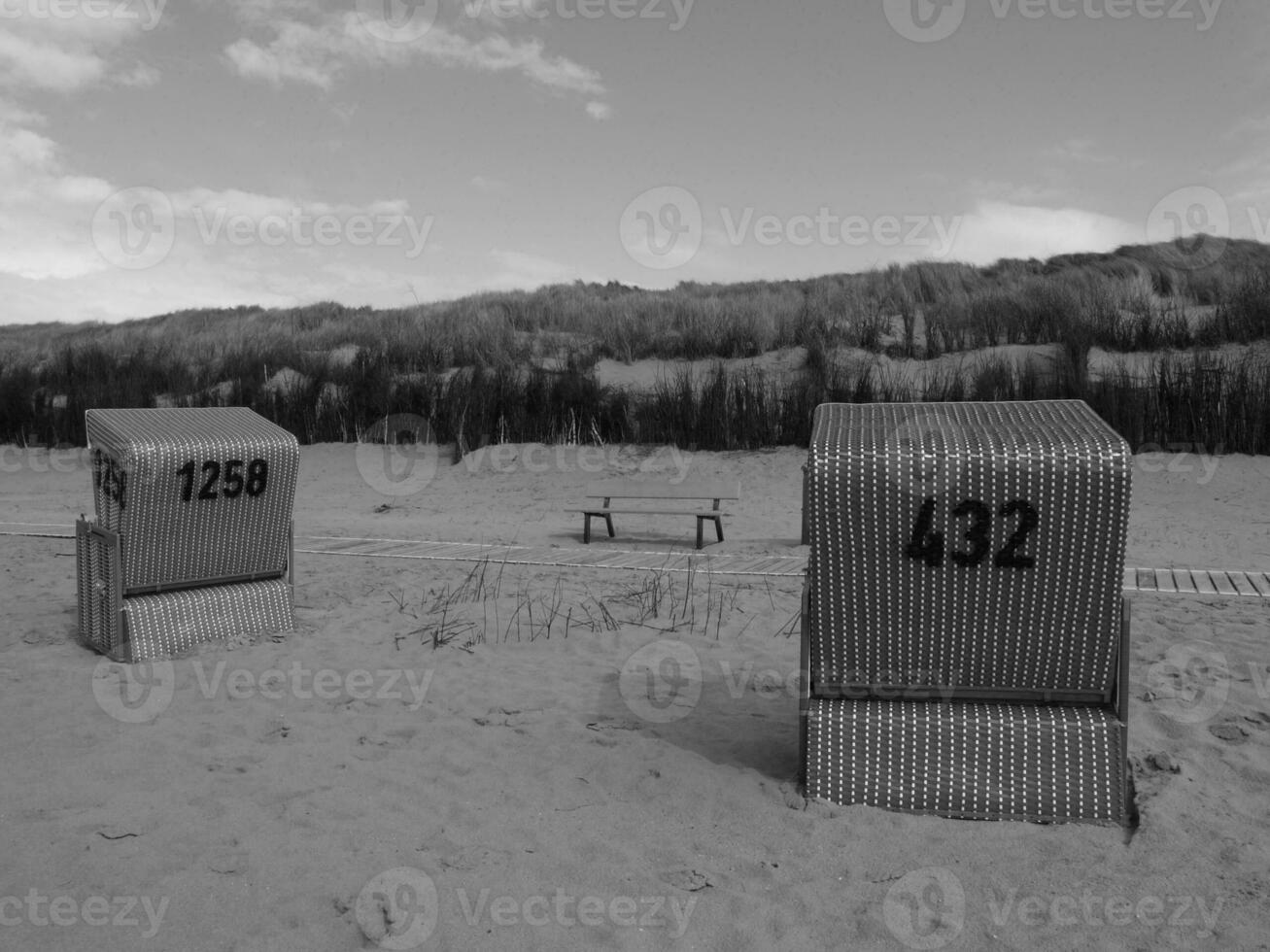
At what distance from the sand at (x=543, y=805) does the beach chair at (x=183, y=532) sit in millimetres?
209

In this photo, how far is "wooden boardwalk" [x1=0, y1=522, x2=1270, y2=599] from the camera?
272 inches

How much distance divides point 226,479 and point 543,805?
2.87 m

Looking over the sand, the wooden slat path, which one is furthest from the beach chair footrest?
the wooden slat path

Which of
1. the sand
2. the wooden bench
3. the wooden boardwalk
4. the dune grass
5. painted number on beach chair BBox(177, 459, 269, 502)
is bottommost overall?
the sand

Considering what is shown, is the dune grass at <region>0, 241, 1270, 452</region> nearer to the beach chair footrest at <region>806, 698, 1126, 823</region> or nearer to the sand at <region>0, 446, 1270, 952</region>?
the sand at <region>0, 446, 1270, 952</region>

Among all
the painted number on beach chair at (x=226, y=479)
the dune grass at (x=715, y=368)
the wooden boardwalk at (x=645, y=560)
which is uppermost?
the dune grass at (x=715, y=368)

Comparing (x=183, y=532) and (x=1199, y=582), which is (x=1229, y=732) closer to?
(x=1199, y=582)

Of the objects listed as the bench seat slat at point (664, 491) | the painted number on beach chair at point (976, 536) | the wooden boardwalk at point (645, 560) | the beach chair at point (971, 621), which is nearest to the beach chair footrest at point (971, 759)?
the beach chair at point (971, 621)

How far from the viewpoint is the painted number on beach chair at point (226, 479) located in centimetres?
545

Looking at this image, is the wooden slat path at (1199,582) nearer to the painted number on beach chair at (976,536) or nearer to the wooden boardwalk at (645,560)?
the wooden boardwalk at (645,560)

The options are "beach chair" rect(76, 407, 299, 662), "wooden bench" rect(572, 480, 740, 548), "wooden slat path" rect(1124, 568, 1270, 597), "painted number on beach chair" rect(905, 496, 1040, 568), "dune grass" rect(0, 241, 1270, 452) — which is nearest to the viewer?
"painted number on beach chair" rect(905, 496, 1040, 568)

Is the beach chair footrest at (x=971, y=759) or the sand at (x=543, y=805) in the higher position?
the beach chair footrest at (x=971, y=759)

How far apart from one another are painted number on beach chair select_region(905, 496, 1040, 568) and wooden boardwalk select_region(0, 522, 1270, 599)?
358cm

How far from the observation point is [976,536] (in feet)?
11.1
